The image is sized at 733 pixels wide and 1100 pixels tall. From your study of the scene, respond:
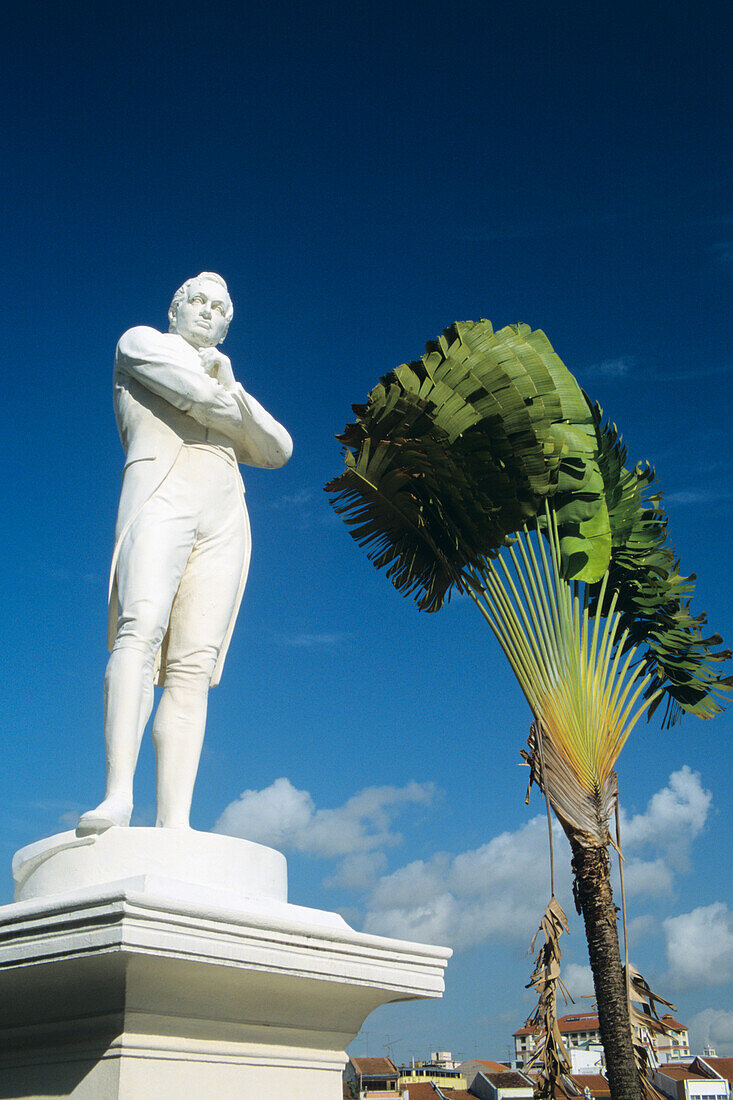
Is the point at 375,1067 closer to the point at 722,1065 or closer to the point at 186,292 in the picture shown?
the point at 722,1065

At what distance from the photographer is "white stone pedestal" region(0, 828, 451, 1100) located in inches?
103

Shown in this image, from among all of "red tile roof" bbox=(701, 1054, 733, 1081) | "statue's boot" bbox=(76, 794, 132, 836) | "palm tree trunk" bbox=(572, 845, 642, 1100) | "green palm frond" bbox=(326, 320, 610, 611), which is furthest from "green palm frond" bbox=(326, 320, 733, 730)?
"red tile roof" bbox=(701, 1054, 733, 1081)

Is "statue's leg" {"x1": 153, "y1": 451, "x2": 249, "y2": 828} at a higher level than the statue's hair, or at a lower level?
lower

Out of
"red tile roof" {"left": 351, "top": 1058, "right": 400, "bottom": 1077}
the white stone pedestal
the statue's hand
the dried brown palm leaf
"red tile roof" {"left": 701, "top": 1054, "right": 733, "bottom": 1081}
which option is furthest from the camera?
"red tile roof" {"left": 351, "top": 1058, "right": 400, "bottom": 1077}

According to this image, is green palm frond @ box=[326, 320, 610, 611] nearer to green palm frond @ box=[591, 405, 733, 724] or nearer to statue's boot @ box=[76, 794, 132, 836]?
green palm frond @ box=[591, 405, 733, 724]

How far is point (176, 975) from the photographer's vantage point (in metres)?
2.71

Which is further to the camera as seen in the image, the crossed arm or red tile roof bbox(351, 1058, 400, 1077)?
red tile roof bbox(351, 1058, 400, 1077)

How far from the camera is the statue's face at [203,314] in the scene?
14.0 ft

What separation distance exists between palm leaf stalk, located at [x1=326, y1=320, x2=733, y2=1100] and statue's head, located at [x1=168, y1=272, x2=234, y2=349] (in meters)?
4.76

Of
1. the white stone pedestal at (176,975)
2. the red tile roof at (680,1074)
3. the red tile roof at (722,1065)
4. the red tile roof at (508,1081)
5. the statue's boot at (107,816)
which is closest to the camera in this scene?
the white stone pedestal at (176,975)

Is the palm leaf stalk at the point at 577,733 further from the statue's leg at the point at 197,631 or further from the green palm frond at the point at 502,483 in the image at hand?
the statue's leg at the point at 197,631

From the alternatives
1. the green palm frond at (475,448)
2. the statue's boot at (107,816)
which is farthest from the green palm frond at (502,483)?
the statue's boot at (107,816)

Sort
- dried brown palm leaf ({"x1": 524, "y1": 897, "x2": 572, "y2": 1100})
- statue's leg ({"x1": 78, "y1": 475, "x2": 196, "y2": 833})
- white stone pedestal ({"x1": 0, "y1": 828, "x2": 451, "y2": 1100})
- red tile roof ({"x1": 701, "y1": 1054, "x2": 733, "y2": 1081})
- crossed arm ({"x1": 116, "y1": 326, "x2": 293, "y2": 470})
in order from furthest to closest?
red tile roof ({"x1": 701, "y1": 1054, "x2": 733, "y2": 1081}) → dried brown palm leaf ({"x1": 524, "y1": 897, "x2": 572, "y2": 1100}) → crossed arm ({"x1": 116, "y1": 326, "x2": 293, "y2": 470}) → statue's leg ({"x1": 78, "y1": 475, "x2": 196, "y2": 833}) → white stone pedestal ({"x1": 0, "y1": 828, "x2": 451, "y2": 1100})

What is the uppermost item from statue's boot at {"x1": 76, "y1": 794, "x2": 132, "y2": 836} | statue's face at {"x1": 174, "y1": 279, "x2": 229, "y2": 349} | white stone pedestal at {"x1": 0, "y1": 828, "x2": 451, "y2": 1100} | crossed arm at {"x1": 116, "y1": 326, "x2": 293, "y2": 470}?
statue's face at {"x1": 174, "y1": 279, "x2": 229, "y2": 349}
